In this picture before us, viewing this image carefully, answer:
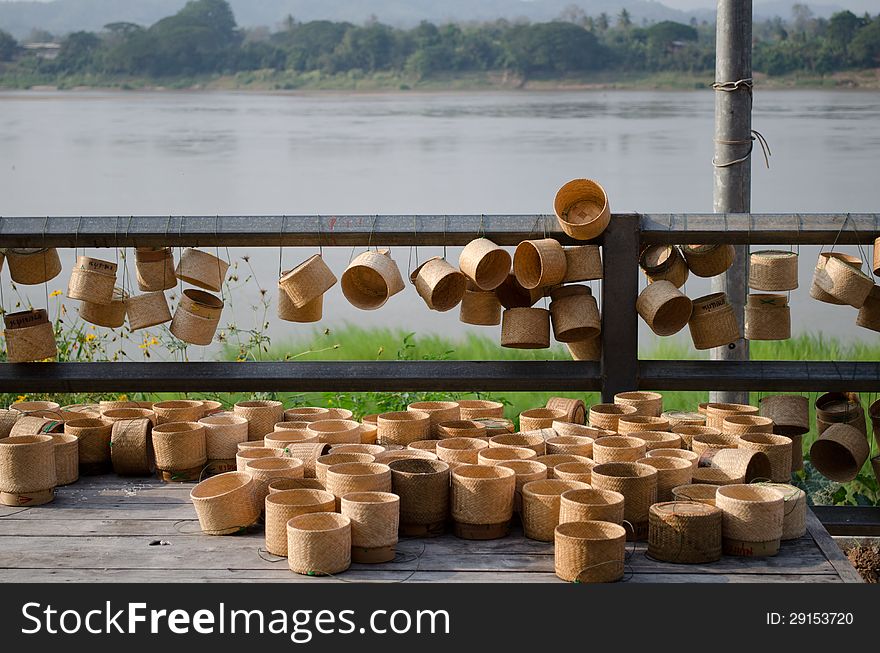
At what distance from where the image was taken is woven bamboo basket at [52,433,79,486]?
267cm

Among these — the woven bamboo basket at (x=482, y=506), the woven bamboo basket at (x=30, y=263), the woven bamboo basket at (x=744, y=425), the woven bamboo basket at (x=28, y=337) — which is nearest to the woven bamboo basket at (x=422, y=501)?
the woven bamboo basket at (x=482, y=506)

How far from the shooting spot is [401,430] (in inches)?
112

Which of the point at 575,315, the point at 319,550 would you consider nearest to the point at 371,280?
the point at 575,315

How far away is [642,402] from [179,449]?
3.97 feet

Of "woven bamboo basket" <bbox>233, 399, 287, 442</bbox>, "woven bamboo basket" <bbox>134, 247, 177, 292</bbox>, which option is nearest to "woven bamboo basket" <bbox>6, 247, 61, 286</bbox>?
"woven bamboo basket" <bbox>134, 247, 177, 292</bbox>

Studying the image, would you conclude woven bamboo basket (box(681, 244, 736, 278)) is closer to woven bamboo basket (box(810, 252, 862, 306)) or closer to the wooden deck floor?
woven bamboo basket (box(810, 252, 862, 306))

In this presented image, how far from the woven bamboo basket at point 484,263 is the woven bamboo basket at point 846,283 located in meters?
0.94

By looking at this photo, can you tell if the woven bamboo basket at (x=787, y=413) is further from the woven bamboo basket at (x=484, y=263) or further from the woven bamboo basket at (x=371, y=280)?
the woven bamboo basket at (x=371, y=280)

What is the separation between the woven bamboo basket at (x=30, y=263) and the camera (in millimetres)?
3514

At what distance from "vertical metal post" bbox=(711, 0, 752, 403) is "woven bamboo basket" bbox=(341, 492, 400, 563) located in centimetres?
248

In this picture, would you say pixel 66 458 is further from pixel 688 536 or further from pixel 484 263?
pixel 688 536

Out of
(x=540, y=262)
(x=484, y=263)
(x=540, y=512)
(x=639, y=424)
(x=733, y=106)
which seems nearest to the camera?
(x=540, y=512)

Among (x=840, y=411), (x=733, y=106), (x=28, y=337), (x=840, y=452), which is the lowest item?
(x=840, y=452)
